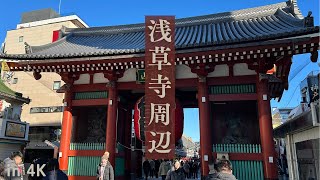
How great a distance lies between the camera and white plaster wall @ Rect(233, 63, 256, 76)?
10891mm

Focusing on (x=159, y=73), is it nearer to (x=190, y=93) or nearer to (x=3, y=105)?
(x=190, y=93)

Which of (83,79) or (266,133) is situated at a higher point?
(83,79)

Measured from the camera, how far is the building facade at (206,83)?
9891mm

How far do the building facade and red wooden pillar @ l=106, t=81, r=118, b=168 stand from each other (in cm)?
4

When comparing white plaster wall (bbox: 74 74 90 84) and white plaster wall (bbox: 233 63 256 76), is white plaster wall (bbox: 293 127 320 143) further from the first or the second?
white plaster wall (bbox: 74 74 90 84)

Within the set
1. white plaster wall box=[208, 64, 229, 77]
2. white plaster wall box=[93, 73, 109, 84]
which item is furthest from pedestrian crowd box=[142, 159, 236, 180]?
Result: white plaster wall box=[93, 73, 109, 84]

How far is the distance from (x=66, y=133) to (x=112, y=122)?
2.27 metres

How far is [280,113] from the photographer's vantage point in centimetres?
4041

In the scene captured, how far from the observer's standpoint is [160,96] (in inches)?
366

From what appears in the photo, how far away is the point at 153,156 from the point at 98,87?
16.5 ft

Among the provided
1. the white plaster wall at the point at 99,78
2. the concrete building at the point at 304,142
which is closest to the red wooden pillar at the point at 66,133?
the white plaster wall at the point at 99,78

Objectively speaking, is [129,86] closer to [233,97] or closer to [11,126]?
[233,97]

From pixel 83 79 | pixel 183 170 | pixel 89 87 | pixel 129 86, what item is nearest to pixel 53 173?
pixel 183 170

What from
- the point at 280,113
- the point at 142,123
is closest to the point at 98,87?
the point at 142,123
